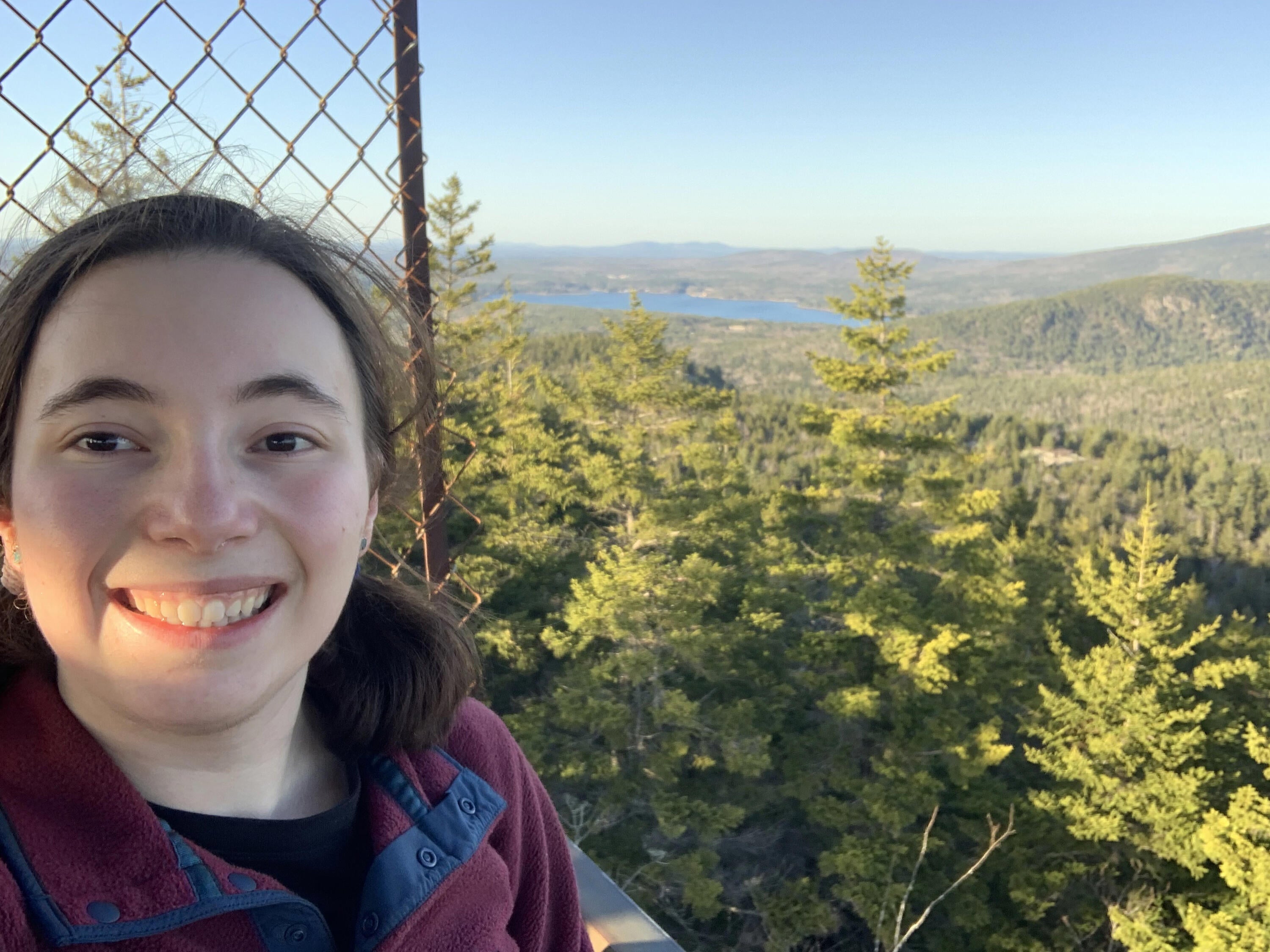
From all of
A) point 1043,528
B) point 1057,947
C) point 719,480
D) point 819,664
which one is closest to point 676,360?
point 719,480

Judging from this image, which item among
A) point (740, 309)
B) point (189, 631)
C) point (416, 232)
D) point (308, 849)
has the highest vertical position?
point (740, 309)

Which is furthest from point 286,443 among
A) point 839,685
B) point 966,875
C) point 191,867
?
point 839,685

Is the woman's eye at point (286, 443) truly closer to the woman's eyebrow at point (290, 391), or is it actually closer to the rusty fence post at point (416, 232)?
the woman's eyebrow at point (290, 391)

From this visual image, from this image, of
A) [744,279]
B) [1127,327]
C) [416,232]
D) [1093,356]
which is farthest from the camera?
[1127,327]

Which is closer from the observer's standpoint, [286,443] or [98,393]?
[98,393]

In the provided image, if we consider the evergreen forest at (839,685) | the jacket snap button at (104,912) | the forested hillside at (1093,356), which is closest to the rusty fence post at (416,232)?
the jacket snap button at (104,912)

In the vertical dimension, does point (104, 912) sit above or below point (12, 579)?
below

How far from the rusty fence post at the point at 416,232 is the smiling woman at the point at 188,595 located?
0.43 m

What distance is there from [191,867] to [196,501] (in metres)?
0.41

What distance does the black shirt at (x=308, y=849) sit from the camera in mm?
1021

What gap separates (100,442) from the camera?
2.97ft

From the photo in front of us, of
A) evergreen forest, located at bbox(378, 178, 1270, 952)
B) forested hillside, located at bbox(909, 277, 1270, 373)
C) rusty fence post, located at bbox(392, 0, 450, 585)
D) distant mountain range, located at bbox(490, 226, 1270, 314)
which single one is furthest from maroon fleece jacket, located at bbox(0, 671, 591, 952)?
forested hillside, located at bbox(909, 277, 1270, 373)

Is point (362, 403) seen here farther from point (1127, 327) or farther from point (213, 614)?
point (1127, 327)

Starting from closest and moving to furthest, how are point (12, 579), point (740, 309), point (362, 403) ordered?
1. point (12, 579)
2. point (362, 403)
3. point (740, 309)
